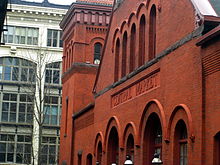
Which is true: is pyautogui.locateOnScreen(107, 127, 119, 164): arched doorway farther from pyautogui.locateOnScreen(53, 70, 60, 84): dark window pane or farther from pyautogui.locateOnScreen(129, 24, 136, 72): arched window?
pyautogui.locateOnScreen(53, 70, 60, 84): dark window pane

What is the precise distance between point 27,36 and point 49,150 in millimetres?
12459

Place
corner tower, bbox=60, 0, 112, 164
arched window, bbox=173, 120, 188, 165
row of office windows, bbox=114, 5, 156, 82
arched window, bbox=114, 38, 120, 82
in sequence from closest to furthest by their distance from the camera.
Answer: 1. arched window, bbox=173, 120, 188, 165
2. row of office windows, bbox=114, 5, 156, 82
3. arched window, bbox=114, 38, 120, 82
4. corner tower, bbox=60, 0, 112, 164

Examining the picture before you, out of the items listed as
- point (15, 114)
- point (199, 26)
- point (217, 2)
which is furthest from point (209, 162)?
point (15, 114)

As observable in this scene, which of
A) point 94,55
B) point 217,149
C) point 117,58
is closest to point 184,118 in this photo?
point 217,149

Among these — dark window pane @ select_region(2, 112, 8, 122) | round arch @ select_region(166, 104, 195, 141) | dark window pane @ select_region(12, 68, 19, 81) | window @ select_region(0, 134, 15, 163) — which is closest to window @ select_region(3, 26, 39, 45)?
dark window pane @ select_region(12, 68, 19, 81)

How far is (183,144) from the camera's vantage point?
1745 centimetres

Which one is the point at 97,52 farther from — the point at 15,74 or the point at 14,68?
the point at 14,68

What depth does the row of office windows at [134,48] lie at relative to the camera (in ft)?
70.5

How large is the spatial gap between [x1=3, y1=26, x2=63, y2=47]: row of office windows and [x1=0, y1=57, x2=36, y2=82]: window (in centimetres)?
205

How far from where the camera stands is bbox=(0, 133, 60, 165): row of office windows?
57.8 meters

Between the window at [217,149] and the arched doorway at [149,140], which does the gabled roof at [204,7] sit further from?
the arched doorway at [149,140]

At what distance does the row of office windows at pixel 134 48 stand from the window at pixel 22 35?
34.8 m

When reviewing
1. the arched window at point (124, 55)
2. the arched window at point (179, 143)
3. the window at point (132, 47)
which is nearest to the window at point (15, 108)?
the arched window at point (124, 55)

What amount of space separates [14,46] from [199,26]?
4524 centimetres
